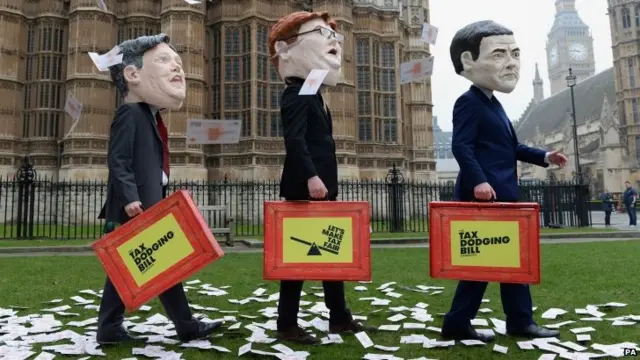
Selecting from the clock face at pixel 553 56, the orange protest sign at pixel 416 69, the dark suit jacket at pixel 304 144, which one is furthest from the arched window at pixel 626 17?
the dark suit jacket at pixel 304 144

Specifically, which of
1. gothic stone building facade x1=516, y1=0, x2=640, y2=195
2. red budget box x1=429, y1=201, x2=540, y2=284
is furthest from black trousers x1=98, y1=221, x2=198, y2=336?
gothic stone building facade x1=516, y1=0, x2=640, y2=195

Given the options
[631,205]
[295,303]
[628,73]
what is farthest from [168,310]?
[628,73]

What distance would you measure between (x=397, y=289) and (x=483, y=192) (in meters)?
2.35

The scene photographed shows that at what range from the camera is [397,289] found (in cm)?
505

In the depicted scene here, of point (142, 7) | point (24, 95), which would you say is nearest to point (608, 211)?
point (142, 7)

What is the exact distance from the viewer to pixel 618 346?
2.78 metres

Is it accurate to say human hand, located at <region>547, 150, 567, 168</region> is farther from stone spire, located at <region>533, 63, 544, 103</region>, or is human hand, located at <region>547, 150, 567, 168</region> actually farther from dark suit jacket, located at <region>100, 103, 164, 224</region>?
stone spire, located at <region>533, 63, 544, 103</region>

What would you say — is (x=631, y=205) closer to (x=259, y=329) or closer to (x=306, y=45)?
(x=306, y=45)

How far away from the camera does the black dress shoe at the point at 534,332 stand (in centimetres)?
306

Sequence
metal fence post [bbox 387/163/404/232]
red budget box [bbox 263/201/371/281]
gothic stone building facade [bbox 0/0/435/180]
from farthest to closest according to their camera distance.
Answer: gothic stone building facade [bbox 0/0/435/180] → metal fence post [bbox 387/163/404/232] → red budget box [bbox 263/201/371/281]

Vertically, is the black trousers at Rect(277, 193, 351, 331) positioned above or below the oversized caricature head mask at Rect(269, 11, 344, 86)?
below

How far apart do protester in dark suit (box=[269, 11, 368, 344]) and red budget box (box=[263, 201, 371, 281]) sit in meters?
0.18

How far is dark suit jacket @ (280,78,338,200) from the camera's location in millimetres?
3180

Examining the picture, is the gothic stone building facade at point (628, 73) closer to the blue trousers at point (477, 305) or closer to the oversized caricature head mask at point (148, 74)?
the blue trousers at point (477, 305)
